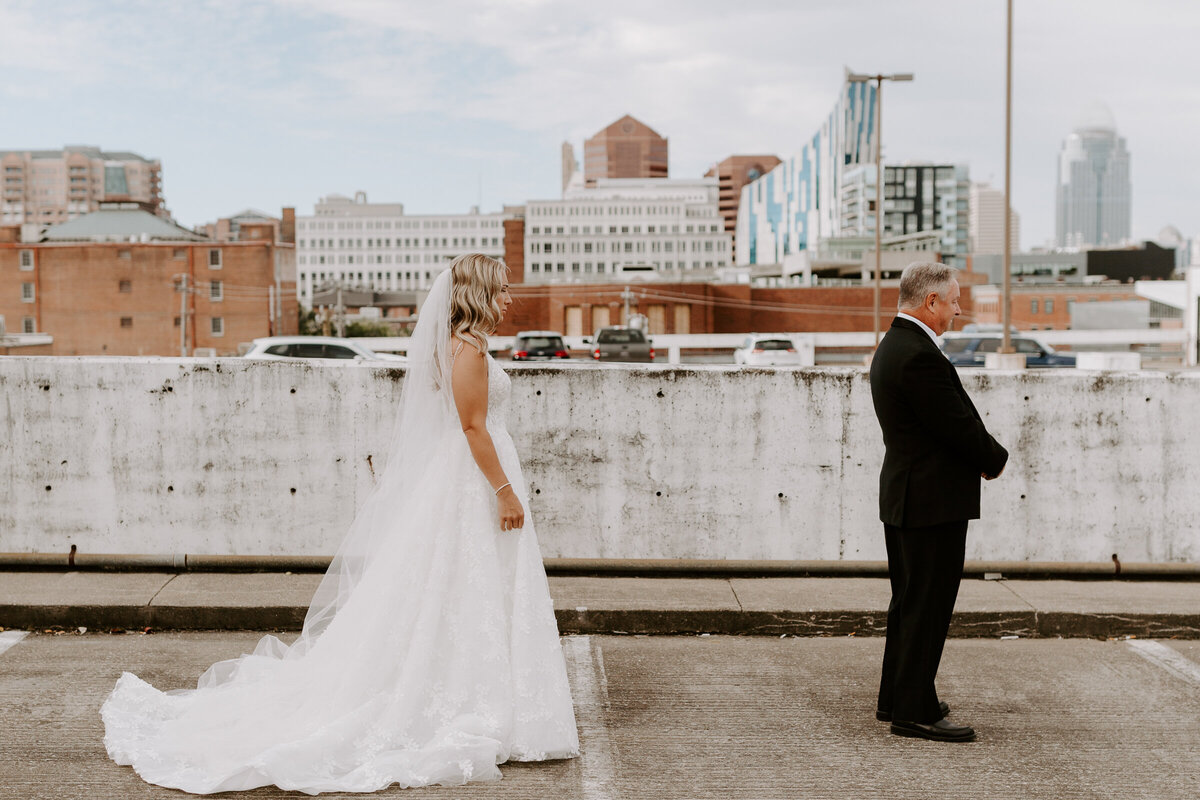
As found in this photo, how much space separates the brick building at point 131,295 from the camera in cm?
9888

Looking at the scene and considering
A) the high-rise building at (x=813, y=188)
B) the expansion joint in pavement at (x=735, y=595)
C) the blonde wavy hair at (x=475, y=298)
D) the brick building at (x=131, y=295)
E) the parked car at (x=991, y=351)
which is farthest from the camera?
the high-rise building at (x=813, y=188)

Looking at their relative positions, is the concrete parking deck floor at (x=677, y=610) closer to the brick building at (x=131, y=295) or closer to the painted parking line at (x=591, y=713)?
the painted parking line at (x=591, y=713)

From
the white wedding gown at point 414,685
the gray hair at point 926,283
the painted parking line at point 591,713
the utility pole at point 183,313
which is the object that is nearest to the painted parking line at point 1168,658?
the gray hair at point 926,283

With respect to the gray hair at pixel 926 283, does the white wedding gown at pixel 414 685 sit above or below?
below

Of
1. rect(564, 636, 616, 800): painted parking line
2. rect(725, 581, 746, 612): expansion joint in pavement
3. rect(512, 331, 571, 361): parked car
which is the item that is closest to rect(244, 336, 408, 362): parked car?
rect(512, 331, 571, 361): parked car

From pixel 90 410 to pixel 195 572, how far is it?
3.99 feet

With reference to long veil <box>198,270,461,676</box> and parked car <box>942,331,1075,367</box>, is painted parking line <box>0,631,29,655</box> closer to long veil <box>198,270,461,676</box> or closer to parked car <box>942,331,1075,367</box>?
long veil <box>198,270,461,676</box>

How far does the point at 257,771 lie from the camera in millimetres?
4312

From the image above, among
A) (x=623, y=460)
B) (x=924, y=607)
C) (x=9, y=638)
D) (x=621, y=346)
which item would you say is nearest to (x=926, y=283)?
(x=924, y=607)

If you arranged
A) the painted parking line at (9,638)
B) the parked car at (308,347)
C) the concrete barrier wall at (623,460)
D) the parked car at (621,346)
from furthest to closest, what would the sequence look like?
the parked car at (621,346) < the parked car at (308,347) < the concrete barrier wall at (623,460) < the painted parking line at (9,638)

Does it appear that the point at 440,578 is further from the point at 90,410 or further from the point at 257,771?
the point at 90,410

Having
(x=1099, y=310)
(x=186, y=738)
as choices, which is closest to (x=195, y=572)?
(x=186, y=738)

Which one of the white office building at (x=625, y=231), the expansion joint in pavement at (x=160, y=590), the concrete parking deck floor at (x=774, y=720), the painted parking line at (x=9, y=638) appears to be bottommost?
the concrete parking deck floor at (x=774, y=720)

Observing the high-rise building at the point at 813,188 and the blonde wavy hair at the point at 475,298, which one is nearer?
the blonde wavy hair at the point at 475,298
